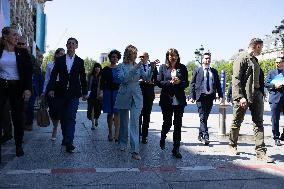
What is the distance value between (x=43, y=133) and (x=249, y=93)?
17.4ft

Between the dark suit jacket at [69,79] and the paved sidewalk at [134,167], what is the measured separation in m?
1.05

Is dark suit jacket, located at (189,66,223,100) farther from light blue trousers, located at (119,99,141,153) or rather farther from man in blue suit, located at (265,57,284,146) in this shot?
light blue trousers, located at (119,99,141,153)

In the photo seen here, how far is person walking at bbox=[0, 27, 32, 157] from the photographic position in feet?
21.3

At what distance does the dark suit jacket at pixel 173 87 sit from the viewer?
732cm

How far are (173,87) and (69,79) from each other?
1836mm

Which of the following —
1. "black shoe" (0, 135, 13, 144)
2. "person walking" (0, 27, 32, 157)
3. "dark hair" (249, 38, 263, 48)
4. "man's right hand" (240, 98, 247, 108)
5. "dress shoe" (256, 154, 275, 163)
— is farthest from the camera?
"black shoe" (0, 135, 13, 144)

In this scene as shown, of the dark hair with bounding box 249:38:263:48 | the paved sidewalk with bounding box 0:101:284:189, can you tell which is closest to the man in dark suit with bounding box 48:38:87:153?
the paved sidewalk with bounding box 0:101:284:189

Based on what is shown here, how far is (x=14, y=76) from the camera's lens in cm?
659

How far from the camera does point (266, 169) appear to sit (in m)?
6.19

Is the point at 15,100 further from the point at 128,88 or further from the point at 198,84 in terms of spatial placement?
the point at 198,84

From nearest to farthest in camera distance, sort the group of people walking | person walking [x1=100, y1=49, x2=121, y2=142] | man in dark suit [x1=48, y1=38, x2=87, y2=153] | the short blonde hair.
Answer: the group of people walking
the short blonde hair
man in dark suit [x1=48, y1=38, x2=87, y2=153]
person walking [x1=100, y1=49, x2=121, y2=142]

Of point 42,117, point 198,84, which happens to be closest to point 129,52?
point 198,84

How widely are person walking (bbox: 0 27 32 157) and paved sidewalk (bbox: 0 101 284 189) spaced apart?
0.70m

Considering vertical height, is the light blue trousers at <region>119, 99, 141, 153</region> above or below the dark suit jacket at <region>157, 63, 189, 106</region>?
below
